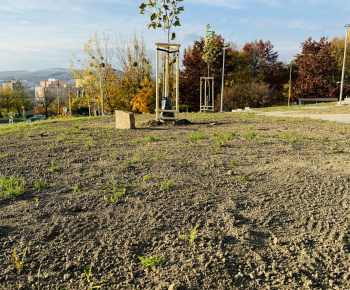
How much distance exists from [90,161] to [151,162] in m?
1.12

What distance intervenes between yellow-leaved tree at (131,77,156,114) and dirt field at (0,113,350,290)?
24592 millimetres

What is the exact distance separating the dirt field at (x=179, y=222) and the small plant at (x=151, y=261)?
16 mm

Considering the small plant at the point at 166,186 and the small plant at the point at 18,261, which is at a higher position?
the small plant at the point at 166,186

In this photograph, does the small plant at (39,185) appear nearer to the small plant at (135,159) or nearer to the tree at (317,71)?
the small plant at (135,159)

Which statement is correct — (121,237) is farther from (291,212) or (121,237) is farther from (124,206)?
(291,212)

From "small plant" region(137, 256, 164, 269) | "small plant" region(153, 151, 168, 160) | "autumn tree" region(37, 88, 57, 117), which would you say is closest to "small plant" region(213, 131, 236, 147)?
"small plant" region(153, 151, 168, 160)

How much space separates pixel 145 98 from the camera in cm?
2916

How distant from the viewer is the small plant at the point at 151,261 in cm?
205

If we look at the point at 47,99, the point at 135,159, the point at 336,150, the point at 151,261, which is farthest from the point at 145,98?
the point at 47,99

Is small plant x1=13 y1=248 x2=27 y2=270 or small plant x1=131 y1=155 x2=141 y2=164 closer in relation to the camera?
small plant x1=13 y1=248 x2=27 y2=270

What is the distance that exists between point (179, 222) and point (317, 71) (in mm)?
34848

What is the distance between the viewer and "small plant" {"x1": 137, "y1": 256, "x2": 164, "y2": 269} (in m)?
2.05

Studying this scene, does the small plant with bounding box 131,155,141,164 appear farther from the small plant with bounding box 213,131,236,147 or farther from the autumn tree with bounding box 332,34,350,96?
the autumn tree with bounding box 332,34,350,96

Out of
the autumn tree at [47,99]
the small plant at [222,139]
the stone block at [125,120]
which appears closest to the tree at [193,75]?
the stone block at [125,120]
